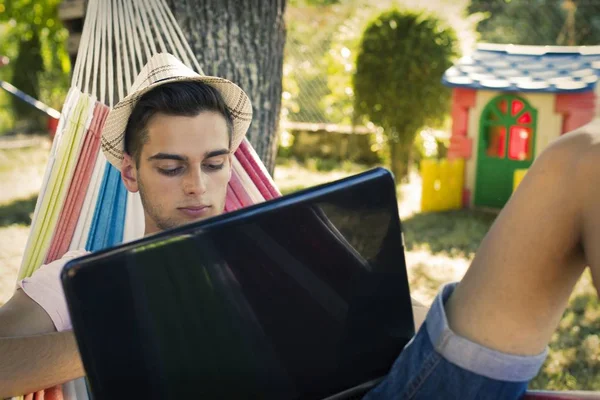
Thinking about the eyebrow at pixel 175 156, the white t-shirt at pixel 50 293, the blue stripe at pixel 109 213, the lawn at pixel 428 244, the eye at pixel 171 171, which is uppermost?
the eyebrow at pixel 175 156

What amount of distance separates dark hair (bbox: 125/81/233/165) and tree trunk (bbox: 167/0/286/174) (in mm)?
798

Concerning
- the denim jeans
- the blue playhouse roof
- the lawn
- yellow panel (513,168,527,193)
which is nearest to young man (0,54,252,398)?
the denim jeans

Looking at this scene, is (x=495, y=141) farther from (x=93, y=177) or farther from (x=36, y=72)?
(x=36, y=72)

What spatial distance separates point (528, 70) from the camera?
5.64m

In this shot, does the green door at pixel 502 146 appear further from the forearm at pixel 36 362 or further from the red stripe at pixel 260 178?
the forearm at pixel 36 362

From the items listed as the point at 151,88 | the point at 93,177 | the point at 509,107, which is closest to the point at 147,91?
the point at 151,88

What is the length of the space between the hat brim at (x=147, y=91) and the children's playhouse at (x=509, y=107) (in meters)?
3.70

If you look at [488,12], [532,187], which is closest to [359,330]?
[532,187]

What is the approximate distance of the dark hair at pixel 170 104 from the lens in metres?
1.82

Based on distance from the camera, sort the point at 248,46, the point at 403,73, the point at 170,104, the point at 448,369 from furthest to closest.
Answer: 1. the point at 403,73
2. the point at 248,46
3. the point at 170,104
4. the point at 448,369

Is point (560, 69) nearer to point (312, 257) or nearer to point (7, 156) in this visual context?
point (312, 257)

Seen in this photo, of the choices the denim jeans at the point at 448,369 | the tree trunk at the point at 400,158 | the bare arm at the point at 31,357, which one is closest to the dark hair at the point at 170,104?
the bare arm at the point at 31,357

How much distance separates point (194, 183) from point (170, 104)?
0.64 ft

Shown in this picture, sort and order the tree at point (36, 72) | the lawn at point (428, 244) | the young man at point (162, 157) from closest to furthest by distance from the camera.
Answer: the young man at point (162, 157) → the lawn at point (428, 244) → the tree at point (36, 72)
